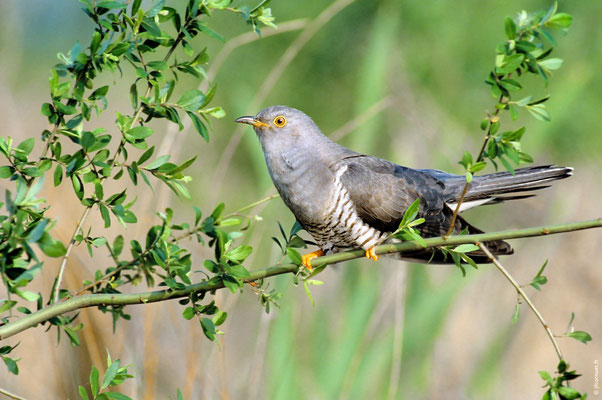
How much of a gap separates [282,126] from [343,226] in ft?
1.50

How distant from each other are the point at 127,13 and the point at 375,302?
1.77 metres

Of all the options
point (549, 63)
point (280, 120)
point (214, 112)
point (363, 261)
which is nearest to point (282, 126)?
point (280, 120)

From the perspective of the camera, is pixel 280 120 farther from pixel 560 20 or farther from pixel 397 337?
pixel 560 20

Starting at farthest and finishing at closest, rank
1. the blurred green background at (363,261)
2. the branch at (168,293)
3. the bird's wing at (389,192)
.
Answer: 1. the blurred green background at (363,261)
2. the bird's wing at (389,192)
3. the branch at (168,293)

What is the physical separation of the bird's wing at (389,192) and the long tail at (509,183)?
136 millimetres

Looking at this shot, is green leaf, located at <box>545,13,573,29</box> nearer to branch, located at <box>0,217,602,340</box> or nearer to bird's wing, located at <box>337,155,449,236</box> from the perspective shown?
branch, located at <box>0,217,602,340</box>

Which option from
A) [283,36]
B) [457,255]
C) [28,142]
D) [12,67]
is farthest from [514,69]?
[283,36]

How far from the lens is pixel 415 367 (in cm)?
305

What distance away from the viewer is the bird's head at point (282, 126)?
2680 mm

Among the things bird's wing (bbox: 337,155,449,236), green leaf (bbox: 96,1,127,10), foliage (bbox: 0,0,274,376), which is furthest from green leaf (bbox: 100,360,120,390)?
bird's wing (bbox: 337,155,449,236)

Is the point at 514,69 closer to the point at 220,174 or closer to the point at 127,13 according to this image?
the point at 127,13

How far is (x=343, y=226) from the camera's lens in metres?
2.56

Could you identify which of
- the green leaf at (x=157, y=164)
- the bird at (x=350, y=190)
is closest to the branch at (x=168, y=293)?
the green leaf at (x=157, y=164)

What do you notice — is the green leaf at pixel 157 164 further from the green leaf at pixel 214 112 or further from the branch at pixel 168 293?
the branch at pixel 168 293
